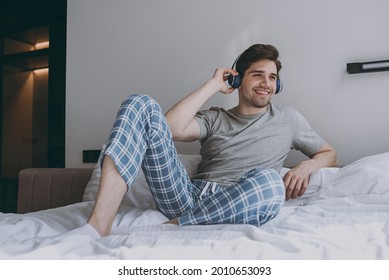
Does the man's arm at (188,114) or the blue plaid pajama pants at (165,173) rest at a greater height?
the man's arm at (188,114)

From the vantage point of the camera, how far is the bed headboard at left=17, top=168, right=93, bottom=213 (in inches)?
66.8

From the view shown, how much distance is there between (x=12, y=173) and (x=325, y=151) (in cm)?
207

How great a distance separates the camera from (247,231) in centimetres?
85

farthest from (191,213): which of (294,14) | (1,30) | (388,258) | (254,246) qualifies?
(1,30)

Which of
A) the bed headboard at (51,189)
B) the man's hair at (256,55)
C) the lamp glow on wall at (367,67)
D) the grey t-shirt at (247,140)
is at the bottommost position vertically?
the bed headboard at (51,189)

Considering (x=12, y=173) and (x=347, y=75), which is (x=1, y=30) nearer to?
(x=12, y=173)

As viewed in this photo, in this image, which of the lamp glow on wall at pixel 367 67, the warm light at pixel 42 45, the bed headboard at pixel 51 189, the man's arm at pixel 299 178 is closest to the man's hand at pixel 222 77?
the man's arm at pixel 299 178

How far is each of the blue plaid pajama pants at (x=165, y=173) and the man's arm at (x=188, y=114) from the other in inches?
9.3

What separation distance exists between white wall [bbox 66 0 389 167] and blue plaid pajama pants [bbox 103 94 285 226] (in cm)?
84

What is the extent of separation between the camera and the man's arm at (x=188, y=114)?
1.34m

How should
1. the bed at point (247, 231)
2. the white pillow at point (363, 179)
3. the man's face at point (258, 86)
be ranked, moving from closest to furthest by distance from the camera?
1. the bed at point (247, 231)
2. the white pillow at point (363, 179)
3. the man's face at point (258, 86)

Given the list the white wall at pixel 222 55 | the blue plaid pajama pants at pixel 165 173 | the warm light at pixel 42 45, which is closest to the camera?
the blue plaid pajama pants at pixel 165 173

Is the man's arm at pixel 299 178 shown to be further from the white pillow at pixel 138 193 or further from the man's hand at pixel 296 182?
the white pillow at pixel 138 193
